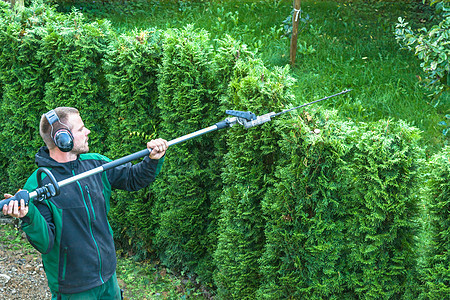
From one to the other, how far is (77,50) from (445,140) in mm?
4834

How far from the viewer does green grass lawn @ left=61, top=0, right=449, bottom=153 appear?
22.7 ft

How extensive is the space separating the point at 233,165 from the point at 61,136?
169cm

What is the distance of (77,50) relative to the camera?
583 centimetres

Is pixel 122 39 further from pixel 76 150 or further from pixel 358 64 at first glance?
pixel 358 64

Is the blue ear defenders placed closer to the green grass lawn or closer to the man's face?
the man's face

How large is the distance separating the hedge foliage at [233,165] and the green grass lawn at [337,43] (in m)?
1.69

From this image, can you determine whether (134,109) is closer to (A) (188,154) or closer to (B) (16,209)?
(A) (188,154)

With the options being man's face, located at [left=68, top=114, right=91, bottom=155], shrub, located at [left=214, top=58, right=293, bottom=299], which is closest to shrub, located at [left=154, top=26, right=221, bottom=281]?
shrub, located at [left=214, top=58, right=293, bottom=299]

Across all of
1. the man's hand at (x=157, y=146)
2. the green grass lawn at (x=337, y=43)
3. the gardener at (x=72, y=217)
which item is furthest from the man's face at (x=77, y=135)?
the green grass lawn at (x=337, y=43)

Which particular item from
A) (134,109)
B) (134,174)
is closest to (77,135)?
(134,174)

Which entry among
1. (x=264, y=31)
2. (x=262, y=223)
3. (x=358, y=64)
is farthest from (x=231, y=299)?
(x=264, y=31)

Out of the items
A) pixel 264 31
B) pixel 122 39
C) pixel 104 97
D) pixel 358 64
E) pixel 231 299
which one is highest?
pixel 122 39

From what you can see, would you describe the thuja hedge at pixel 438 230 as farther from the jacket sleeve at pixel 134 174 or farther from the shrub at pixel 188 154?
the shrub at pixel 188 154

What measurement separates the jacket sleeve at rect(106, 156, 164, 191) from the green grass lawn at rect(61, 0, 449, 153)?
312 cm
